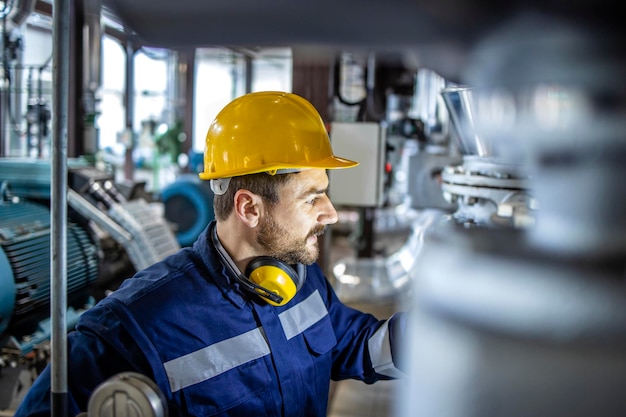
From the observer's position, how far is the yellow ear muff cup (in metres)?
1.40

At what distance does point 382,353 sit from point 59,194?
39.1 inches

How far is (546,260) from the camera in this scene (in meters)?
0.51

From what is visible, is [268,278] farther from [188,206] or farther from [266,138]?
[188,206]

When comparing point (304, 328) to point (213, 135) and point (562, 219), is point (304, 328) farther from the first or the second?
point (562, 219)

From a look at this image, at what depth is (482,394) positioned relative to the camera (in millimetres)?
528

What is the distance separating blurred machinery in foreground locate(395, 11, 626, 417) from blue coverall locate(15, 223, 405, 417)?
2.76 ft

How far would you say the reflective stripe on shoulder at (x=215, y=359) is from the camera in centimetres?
128

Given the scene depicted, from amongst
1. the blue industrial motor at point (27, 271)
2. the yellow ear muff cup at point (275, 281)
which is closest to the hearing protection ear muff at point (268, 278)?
the yellow ear muff cup at point (275, 281)

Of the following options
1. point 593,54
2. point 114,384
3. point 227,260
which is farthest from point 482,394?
point 227,260

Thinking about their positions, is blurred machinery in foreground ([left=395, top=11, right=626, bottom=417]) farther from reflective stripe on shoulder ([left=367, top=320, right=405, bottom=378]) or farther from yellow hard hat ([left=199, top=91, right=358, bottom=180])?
reflective stripe on shoulder ([left=367, top=320, right=405, bottom=378])

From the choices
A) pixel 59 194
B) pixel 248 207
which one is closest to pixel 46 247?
pixel 248 207

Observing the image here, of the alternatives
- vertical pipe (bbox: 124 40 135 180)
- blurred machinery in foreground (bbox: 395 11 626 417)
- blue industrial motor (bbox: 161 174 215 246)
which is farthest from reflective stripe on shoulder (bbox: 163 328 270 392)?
vertical pipe (bbox: 124 40 135 180)

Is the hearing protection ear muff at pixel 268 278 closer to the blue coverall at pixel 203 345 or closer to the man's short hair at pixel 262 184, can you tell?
the blue coverall at pixel 203 345

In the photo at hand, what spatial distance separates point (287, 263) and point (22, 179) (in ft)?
6.96
